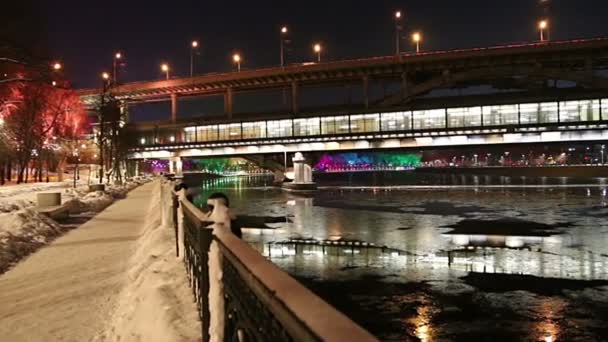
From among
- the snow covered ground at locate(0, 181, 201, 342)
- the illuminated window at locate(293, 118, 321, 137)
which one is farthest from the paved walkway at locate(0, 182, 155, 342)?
the illuminated window at locate(293, 118, 321, 137)

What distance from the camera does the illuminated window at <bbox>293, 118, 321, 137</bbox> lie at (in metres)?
87.0

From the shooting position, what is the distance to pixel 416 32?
88.2 metres

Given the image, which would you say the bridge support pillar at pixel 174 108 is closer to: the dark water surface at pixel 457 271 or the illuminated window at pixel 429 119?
the illuminated window at pixel 429 119

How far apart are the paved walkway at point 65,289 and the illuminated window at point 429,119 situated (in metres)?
68.1

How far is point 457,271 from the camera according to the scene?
44.5ft

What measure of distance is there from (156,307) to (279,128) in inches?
3295

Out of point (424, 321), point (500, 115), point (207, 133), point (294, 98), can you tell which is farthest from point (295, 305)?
point (207, 133)

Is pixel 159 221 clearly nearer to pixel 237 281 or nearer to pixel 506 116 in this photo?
pixel 237 281

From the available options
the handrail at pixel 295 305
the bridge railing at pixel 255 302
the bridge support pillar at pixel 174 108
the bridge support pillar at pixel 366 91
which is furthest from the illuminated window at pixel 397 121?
the handrail at pixel 295 305

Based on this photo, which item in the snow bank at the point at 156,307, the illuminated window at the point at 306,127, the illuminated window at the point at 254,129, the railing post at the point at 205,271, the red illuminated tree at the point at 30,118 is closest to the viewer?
the railing post at the point at 205,271

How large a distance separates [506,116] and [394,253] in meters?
64.5

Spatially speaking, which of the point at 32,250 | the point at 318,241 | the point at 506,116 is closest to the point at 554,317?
the point at 318,241

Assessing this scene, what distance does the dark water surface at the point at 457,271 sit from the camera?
923 cm

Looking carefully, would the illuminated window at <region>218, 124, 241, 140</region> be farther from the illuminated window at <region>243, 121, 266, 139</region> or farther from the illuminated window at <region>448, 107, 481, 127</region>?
the illuminated window at <region>448, 107, 481, 127</region>
